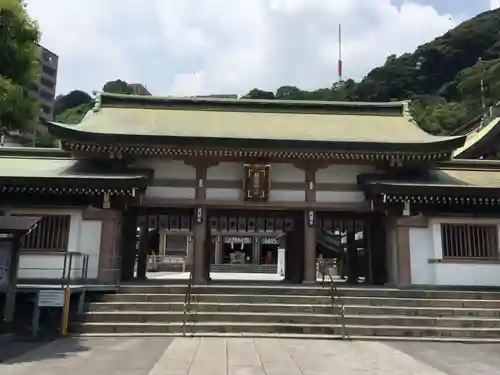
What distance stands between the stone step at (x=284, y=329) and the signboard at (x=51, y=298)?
30.9 inches

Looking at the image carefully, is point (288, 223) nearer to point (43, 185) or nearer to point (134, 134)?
point (134, 134)

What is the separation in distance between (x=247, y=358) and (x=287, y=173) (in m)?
8.83

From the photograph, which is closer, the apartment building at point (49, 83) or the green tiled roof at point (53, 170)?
the green tiled roof at point (53, 170)

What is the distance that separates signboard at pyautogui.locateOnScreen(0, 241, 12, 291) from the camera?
1084 cm

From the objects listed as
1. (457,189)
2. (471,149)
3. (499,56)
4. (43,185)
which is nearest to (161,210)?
(43,185)

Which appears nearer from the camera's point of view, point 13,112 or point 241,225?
point 13,112

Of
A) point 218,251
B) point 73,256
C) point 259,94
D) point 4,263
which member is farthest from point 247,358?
point 259,94

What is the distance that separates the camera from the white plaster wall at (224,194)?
1653cm

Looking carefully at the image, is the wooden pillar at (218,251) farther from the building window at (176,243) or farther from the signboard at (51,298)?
the signboard at (51,298)

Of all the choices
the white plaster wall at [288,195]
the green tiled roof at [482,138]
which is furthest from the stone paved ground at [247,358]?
the green tiled roof at [482,138]

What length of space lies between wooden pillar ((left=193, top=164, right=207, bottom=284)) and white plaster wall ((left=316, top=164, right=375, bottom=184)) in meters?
3.98

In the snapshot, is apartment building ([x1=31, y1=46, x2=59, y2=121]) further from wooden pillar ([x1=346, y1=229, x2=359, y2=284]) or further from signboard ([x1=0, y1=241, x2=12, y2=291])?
signboard ([x1=0, y1=241, x2=12, y2=291])

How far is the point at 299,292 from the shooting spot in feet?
46.7

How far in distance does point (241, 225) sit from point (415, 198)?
6.70 meters
